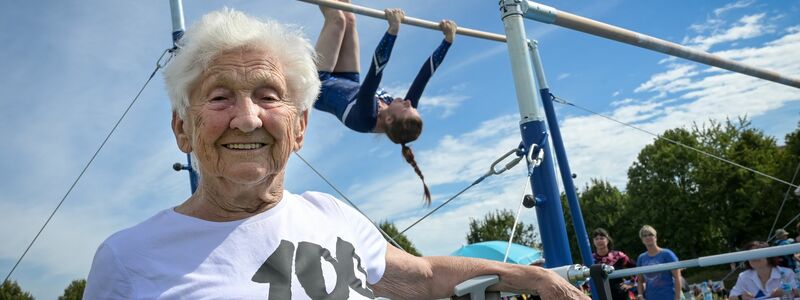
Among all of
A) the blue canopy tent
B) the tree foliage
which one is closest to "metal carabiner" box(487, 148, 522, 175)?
the blue canopy tent

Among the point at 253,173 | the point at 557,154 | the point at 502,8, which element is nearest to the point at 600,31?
the point at 502,8

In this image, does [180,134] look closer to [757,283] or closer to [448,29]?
[448,29]

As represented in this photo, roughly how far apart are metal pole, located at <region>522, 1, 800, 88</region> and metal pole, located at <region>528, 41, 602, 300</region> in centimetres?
102

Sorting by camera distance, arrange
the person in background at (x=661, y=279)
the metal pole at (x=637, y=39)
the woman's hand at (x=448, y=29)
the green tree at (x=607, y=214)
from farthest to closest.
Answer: the green tree at (x=607, y=214) → the person in background at (x=661, y=279) → the woman's hand at (x=448, y=29) → the metal pole at (x=637, y=39)

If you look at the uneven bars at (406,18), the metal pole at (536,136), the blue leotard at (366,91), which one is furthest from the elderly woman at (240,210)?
the uneven bars at (406,18)

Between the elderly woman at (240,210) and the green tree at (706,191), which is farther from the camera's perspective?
the green tree at (706,191)

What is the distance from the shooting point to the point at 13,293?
114ft

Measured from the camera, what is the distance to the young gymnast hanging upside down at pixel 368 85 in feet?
14.0

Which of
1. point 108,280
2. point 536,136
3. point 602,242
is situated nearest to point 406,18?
point 536,136

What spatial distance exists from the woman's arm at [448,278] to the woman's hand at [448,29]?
2.78m

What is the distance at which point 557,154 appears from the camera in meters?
5.31

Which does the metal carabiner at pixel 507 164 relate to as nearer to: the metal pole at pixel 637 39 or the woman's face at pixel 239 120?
the metal pole at pixel 637 39

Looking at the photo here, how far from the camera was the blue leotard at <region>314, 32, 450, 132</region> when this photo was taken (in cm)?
413

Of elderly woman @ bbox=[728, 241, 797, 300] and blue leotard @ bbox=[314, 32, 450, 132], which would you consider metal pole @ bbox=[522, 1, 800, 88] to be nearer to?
blue leotard @ bbox=[314, 32, 450, 132]
